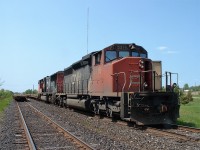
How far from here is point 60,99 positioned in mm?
29438

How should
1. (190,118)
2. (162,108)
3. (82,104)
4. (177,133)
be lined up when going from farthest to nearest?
(82,104), (190,118), (162,108), (177,133)

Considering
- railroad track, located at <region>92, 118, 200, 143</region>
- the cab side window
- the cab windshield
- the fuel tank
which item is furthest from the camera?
the fuel tank

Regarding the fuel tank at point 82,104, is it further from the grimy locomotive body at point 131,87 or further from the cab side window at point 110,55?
the cab side window at point 110,55

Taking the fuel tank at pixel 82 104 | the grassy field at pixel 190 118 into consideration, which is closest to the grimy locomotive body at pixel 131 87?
the fuel tank at pixel 82 104

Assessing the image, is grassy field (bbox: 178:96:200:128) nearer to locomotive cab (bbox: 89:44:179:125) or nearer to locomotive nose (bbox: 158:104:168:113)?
locomotive cab (bbox: 89:44:179:125)

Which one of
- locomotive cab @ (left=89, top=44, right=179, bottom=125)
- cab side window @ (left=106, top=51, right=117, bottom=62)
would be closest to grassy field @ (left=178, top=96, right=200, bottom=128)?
locomotive cab @ (left=89, top=44, right=179, bottom=125)

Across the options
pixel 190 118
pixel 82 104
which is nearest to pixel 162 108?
pixel 190 118

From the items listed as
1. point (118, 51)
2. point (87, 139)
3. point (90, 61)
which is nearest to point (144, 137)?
point (87, 139)

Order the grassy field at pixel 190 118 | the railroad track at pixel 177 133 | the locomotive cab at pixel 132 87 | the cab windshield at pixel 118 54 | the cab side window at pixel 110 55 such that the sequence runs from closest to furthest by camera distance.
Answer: the railroad track at pixel 177 133
the locomotive cab at pixel 132 87
the cab windshield at pixel 118 54
the cab side window at pixel 110 55
the grassy field at pixel 190 118

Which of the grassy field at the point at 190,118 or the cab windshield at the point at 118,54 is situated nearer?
the cab windshield at the point at 118,54

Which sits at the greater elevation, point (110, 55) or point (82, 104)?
point (110, 55)

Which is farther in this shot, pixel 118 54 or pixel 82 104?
pixel 82 104

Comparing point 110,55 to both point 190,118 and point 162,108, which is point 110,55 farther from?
point 190,118

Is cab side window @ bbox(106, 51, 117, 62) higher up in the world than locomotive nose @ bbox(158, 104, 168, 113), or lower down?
higher up
